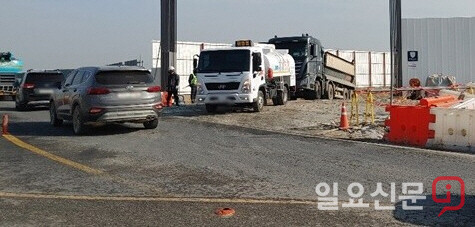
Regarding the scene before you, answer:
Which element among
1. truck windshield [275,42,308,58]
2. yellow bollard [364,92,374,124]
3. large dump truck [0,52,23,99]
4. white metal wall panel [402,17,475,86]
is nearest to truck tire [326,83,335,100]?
truck windshield [275,42,308,58]

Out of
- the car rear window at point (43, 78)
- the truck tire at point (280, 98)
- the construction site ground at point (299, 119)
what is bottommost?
the construction site ground at point (299, 119)

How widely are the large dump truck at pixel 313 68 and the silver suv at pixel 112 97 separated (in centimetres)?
1206

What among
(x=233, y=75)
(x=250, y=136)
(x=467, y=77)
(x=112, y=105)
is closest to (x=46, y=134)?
(x=112, y=105)

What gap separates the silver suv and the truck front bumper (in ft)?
15.9

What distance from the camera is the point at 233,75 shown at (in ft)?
61.4

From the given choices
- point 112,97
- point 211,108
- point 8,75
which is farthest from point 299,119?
point 8,75

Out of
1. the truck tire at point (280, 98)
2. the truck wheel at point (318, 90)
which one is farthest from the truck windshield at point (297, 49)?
the truck tire at point (280, 98)

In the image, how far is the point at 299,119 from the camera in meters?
17.9

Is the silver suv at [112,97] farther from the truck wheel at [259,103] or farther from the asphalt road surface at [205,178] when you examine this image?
the truck wheel at [259,103]

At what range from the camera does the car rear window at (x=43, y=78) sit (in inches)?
888

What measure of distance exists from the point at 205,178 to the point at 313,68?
18.3 metres

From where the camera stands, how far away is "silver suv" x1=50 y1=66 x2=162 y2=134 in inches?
519

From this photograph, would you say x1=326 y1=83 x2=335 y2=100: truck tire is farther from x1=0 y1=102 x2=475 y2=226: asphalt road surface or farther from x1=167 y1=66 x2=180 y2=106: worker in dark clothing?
x1=0 y1=102 x2=475 y2=226: asphalt road surface

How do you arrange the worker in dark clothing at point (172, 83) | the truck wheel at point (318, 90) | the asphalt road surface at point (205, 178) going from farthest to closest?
the truck wheel at point (318, 90) → the worker in dark clothing at point (172, 83) → the asphalt road surface at point (205, 178)
